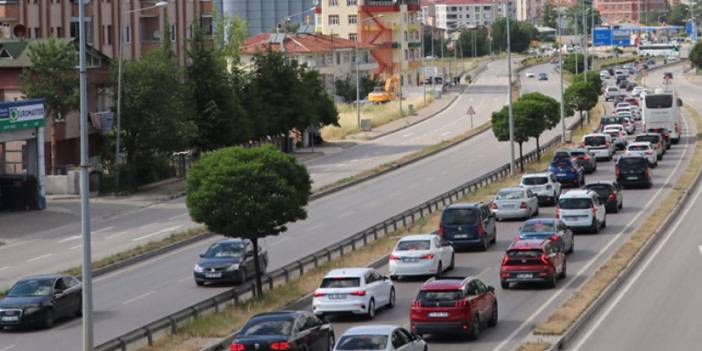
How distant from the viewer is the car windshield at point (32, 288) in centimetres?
3466

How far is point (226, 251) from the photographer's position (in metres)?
40.7

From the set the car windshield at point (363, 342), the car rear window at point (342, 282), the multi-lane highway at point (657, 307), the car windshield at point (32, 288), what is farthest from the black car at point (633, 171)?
the car windshield at point (363, 342)

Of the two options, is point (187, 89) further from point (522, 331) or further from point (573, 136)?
point (522, 331)

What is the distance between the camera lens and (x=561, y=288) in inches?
1453

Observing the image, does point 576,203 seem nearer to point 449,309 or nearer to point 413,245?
point 413,245

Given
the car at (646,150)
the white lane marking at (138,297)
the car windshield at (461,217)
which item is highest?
the car at (646,150)

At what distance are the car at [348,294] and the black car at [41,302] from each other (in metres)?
6.28

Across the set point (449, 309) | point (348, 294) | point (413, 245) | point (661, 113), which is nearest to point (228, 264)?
point (413, 245)

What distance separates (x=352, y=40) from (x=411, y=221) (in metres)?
126

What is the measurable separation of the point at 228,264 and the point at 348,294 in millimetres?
7884

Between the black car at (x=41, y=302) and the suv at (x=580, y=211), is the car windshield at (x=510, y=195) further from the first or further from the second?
the black car at (x=41, y=302)

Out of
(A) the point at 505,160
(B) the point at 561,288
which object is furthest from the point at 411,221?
(A) the point at 505,160

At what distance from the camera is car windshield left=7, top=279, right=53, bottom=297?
1364 inches

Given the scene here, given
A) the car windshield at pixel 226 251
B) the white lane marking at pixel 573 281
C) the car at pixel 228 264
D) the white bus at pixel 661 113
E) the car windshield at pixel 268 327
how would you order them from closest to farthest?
the car windshield at pixel 268 327
the white lane marking at pixel 573 281
the car at pixel 228 264
the car windshield at pixel 226 251
the white bus at pixel 661 113
